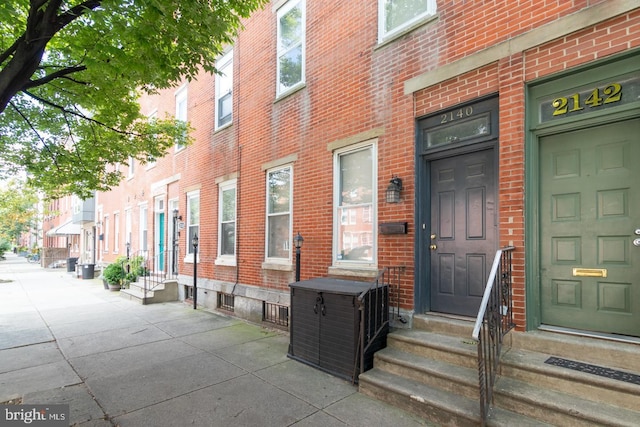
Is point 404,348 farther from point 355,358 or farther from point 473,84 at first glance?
point 473,84

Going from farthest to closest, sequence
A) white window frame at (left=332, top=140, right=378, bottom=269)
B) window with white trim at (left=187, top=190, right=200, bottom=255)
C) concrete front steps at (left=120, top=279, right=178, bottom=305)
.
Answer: window with white trim at (left=187, top=190, right=200, bottom=255), concrete front steps at (left=120, top=279, right=178, bottom=305), white window frame at (left=332, top=140, right=378, bottom=269)

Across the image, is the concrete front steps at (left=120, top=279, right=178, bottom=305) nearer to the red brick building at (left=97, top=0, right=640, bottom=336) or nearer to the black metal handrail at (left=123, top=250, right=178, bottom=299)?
the black metal handrail at (left=123, top=250, right=178, bottom=299)

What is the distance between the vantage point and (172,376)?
4.41m

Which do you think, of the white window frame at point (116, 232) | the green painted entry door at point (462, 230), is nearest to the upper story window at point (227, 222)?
the green painted entry door at point (462, 230)

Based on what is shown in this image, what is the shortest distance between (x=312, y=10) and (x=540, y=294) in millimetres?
6082

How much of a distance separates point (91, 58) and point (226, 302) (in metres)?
5.90

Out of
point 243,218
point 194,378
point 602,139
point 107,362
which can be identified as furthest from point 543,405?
point 243,218

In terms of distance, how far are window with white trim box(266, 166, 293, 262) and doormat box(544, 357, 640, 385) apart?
457 cm

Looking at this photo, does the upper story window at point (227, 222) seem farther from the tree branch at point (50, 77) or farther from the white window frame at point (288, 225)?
the tree branch at point (50, 77)

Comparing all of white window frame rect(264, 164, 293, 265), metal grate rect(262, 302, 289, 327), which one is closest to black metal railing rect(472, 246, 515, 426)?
white window frame rect(264, 164, 293, 265)

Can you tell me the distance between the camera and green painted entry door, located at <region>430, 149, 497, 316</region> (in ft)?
13.8

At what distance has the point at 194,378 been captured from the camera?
14.2 ft

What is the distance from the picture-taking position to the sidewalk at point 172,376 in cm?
343

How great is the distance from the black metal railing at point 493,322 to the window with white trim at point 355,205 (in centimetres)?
194
